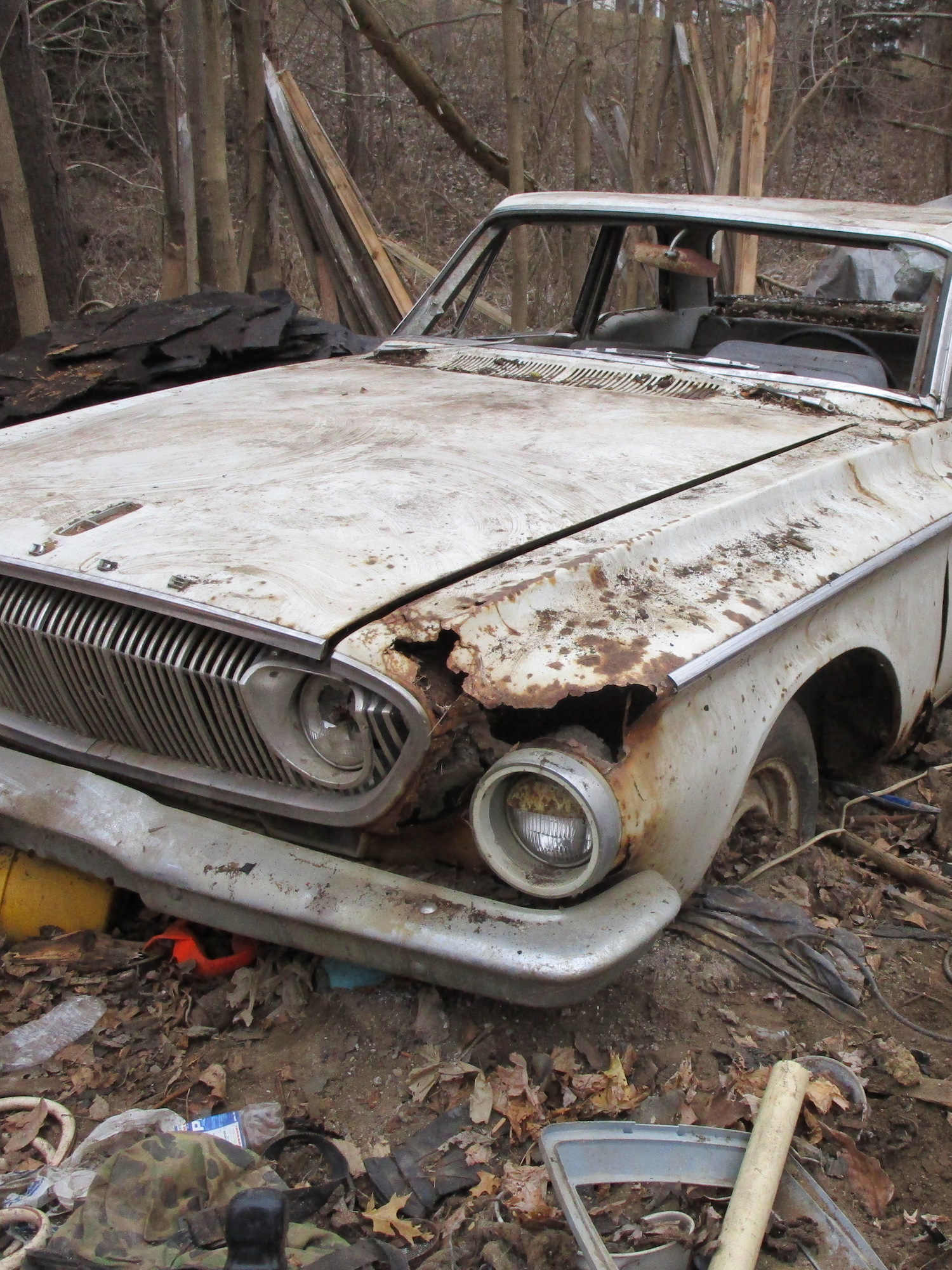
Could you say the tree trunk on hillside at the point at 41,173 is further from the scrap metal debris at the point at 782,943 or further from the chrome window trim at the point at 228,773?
the scrap metal debris at the point at 782,943

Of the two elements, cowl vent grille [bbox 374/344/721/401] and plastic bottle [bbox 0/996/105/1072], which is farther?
cowl vent grille [bbox 374/344/721/401]

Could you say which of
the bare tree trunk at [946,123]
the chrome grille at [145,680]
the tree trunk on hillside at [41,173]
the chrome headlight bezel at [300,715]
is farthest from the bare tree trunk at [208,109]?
the bare tree trunk at [946,123]

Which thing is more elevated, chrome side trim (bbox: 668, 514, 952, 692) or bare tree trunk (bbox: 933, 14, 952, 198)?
bare tree trunk (bbox: 933, 14, 952, 198)

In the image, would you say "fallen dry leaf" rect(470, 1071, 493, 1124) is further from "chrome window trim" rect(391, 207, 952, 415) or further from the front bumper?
"chrome window trim" rect(391, 207, 952, 415)

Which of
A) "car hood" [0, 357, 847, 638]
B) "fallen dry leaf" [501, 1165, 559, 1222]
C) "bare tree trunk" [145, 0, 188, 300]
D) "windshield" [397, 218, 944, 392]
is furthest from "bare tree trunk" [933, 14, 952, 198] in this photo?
"fallen dry leaf" [501, 1165, 559, 1222]

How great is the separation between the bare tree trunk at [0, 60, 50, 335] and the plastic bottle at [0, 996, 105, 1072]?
4.45 metres

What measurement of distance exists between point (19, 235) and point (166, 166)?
1.67 m

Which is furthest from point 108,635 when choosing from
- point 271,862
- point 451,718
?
point 451,718

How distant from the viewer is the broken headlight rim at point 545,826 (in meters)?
1.80

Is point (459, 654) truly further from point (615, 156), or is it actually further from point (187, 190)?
point (615, 156)

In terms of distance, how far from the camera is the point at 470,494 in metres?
2.42

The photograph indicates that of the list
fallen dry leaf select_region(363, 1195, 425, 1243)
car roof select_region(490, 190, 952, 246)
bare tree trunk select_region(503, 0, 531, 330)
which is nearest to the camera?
fallen dry leaf select_region(363, 1195, 425, 1243)

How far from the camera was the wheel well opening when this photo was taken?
282 centimetres

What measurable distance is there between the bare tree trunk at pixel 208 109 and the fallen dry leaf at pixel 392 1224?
17.4 ft
